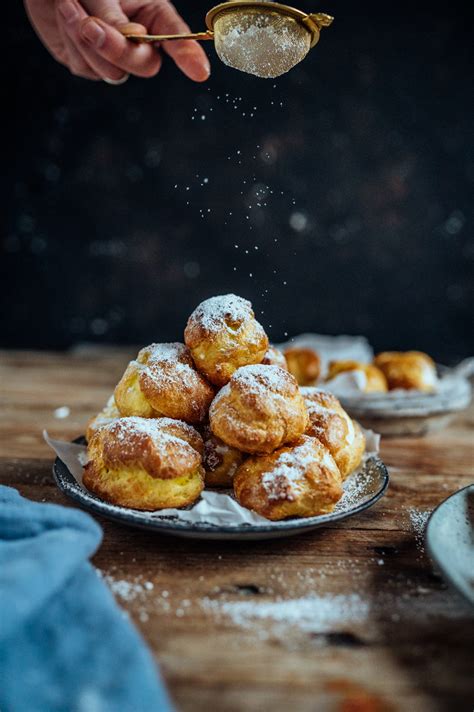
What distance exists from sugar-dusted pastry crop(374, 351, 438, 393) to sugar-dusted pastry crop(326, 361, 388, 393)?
2 cm

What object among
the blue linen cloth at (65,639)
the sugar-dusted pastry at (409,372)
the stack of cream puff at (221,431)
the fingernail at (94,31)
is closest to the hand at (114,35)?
the fingernail at (94,31)

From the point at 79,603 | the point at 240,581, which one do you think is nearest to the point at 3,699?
the point at 79,603

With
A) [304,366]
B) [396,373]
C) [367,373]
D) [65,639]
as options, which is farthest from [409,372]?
[65,639]

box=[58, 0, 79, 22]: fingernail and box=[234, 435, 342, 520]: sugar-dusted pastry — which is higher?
box=[58, 0, 79, 22]: fingernail

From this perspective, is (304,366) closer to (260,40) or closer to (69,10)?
(260,40)

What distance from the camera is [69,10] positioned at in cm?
148

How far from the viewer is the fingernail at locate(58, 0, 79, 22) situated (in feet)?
4.85

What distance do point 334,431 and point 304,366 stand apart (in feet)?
2.33

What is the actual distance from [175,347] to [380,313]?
1764mm

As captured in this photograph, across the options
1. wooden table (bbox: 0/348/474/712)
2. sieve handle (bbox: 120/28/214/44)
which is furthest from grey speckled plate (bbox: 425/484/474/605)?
sieve handle (bbox: 120/28/214/44)

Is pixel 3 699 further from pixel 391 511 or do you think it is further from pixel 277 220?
pixel 277 220

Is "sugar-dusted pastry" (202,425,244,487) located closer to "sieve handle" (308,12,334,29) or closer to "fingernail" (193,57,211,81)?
"sieve handle" (308,12,334,29)

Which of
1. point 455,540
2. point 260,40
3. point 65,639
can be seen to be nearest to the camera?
point 65,639

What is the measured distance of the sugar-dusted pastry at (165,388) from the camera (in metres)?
1.06
